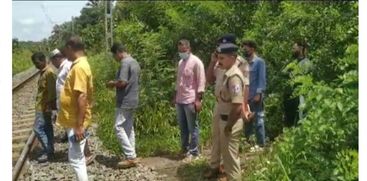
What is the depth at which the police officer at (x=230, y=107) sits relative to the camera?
18.9ft

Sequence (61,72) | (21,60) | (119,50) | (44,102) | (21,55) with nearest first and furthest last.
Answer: (61,72), (119,50), (44,102), (21,60), (21,55)

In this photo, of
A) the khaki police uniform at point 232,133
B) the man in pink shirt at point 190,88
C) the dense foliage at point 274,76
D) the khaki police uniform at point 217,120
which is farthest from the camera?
the man in pink shirt at point 190,88

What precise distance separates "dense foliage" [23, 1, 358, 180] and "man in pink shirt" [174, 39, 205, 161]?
829 mm

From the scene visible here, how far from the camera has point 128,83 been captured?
24.7ft

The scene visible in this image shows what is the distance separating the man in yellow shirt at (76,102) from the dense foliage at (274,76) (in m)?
1.87

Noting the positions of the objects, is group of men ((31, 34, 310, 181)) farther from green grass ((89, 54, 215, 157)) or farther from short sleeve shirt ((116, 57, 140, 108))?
green grass ((89, 54, 215, 157))

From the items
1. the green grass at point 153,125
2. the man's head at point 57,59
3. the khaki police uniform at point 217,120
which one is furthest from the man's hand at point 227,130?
the man's head at point 57,59

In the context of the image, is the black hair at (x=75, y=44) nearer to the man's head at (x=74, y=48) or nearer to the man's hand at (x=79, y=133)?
the man's head at (x=74, y=48)

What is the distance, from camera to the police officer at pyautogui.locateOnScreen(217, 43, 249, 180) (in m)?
5.75

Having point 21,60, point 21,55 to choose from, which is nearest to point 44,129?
point 21,60

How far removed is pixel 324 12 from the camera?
31.8 ft

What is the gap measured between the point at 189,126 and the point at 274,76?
282 centimetres

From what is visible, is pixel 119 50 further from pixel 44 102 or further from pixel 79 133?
pixel 79 133

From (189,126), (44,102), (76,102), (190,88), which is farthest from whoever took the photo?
(44,102)
